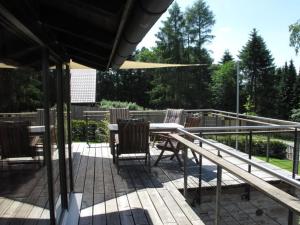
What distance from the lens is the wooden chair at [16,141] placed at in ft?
4.99

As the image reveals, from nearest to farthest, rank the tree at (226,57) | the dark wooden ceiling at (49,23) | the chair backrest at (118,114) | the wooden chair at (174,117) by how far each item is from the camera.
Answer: the dark wooden ceiling at (49,23) < the chair backrest at (118,114) < the wooden chair at (174,117) < the tree at (226,57)

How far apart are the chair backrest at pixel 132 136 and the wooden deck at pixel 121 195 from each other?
A: 1.30ft

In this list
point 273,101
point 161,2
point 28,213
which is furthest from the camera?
point 273,101

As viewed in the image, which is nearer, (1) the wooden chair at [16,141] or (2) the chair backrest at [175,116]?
(1) the wooden chair at [16,141]

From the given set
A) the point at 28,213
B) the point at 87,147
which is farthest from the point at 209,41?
the point at 28,213

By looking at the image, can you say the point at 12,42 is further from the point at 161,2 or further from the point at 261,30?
the point at 261,30

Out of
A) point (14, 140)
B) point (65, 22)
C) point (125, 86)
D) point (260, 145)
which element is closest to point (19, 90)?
point (14, 140)

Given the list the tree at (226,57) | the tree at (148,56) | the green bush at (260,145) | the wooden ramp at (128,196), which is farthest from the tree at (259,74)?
the wooden ramp at (128,196)

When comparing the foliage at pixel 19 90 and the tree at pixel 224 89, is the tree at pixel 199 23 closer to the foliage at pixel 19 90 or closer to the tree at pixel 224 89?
the tree at pixel 224 89

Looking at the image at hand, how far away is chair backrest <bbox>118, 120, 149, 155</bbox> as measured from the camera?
19.7ft

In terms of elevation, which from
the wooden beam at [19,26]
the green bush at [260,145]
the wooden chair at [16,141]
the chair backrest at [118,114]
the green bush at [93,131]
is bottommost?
the green bush at [260,145]

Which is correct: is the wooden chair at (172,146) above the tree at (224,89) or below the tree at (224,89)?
below

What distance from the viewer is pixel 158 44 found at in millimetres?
33969

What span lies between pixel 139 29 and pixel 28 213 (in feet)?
3.85
